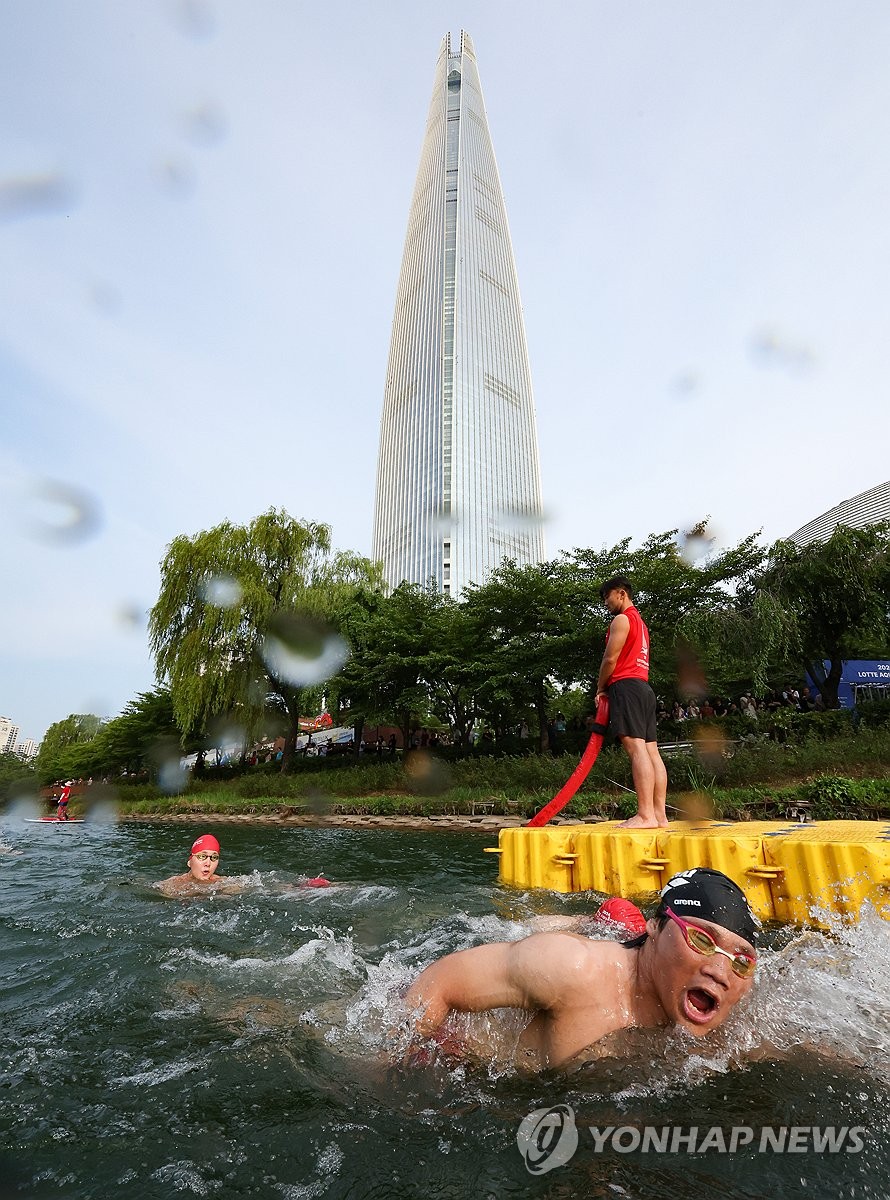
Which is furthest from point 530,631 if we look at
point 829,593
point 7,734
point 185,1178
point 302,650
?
point 7,734

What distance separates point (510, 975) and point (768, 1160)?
957mm

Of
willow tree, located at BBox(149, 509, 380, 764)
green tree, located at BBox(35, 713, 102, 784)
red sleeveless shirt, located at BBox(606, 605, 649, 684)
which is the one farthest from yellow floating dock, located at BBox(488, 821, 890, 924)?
green tree, located at BBox(35, 713, 102, 784)

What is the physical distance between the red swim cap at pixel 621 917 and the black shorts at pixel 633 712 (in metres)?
2.63

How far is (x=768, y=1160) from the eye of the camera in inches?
76.9

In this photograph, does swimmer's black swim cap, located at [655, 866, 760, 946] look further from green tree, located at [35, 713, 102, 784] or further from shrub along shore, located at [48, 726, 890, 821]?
green tree, located at [35, 713, 102, 784]

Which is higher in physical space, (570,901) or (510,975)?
(510,975)

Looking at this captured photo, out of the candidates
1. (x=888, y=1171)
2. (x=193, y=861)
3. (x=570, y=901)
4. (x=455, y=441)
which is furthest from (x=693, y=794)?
(x=455, y=441)

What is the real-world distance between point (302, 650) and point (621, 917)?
2411 cm

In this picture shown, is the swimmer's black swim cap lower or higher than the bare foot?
higher

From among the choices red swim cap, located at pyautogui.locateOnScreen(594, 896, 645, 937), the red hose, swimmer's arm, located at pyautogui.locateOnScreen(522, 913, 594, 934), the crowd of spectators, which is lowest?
swimmer's arm, located at pyautogui.locateOnScreen(522, 913, 594, 934)

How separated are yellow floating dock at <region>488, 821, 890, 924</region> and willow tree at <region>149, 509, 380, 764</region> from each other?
19.3m

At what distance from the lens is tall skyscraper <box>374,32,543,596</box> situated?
105625 mm

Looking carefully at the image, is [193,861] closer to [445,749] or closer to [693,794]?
[693,794]

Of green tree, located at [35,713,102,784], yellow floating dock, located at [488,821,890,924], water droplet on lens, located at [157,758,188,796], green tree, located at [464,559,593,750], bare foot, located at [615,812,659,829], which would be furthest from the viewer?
green tree, located at [35,713,102,784]
